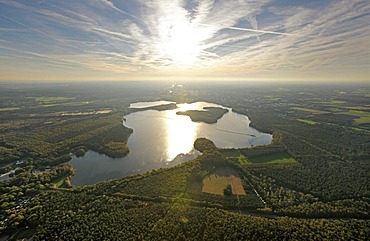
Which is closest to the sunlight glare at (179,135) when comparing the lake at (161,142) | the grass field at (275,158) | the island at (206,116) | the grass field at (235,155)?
the lake at (161,142)

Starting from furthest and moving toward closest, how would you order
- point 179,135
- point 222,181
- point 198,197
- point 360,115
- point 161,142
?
1. point 360,115
2. point 179,135
3. point 161,142
4. point 222,181
5. point 198,197

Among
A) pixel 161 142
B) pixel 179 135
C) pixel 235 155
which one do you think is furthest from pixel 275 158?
pixel 179 135

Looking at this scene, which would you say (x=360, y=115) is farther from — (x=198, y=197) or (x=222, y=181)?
(x=198, y=197)

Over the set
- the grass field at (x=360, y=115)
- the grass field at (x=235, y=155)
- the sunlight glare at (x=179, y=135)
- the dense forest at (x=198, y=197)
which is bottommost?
the sunlight glare at (x=179, y=135)

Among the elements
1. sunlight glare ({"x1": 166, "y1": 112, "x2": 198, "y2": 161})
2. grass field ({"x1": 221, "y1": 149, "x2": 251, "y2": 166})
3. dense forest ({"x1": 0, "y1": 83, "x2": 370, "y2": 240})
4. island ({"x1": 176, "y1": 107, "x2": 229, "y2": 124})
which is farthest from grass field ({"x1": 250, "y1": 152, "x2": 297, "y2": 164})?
island ({"x1": 176, "y1": 107, "x2": 229, "y2": 124})

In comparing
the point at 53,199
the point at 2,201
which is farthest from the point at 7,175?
the point at 53,199

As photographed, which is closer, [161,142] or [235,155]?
[235,155]

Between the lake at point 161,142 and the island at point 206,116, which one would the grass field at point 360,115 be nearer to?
the lake at point 161,142
